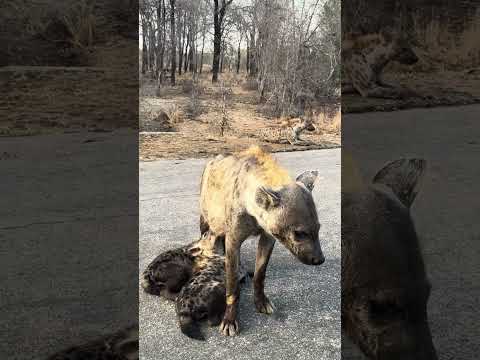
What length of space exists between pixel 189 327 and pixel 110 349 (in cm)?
48

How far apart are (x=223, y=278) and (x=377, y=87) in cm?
85

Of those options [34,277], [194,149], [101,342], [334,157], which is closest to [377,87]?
[101,342]

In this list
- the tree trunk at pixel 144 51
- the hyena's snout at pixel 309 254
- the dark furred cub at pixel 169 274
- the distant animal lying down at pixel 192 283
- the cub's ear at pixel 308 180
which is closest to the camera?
the hyena's snout at pixel 309 254

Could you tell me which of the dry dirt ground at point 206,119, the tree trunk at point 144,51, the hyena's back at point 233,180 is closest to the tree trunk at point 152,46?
the tree trunk at point 144,51

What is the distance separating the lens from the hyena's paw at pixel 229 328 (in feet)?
4.99

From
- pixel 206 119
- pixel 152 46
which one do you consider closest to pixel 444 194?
pixel 206 119

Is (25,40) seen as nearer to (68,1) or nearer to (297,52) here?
(68,1)

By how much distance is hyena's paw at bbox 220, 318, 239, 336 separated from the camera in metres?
1.52

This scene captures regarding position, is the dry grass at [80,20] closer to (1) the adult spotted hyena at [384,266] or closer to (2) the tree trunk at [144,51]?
(1) the adult spotted hyena at [384,266]

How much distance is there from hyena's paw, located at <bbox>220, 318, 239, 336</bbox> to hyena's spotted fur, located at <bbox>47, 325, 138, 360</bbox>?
0.48 meters

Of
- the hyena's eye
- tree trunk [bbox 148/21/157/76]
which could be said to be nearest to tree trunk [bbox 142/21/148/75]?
tree trunk [bbox 148/21/157/76]

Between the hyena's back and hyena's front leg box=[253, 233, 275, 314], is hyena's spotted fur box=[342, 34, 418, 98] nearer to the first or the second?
the hyena's back

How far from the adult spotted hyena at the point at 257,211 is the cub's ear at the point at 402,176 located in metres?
0.22

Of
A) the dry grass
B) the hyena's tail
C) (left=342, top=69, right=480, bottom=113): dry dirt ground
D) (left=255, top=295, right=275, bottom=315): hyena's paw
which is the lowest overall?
the hyena's tail
